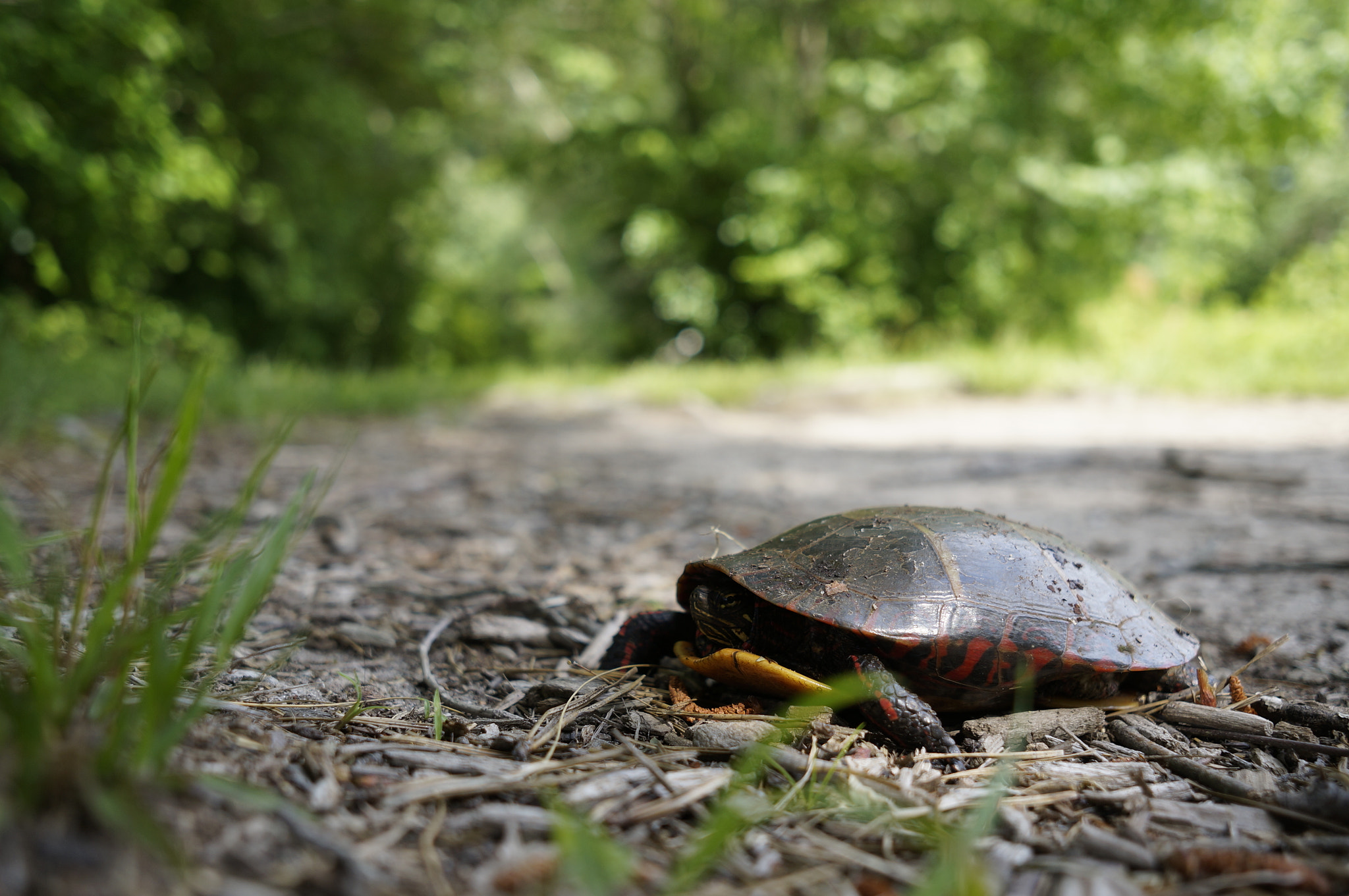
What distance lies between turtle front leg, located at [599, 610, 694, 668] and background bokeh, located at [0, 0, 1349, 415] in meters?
6.61

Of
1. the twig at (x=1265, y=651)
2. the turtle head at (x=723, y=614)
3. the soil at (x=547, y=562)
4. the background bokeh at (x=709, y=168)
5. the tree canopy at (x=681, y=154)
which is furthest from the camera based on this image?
the tree canopy at (x=681, y=154)

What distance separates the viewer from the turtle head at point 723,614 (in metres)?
1.63

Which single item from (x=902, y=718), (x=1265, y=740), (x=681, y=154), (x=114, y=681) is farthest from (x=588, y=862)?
(x=681, y=154)

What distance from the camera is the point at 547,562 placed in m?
2.75

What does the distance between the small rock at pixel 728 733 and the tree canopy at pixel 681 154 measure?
7860 mm

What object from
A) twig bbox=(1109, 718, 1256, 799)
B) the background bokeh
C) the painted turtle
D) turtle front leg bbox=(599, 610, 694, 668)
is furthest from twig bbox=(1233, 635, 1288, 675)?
the background bokeh

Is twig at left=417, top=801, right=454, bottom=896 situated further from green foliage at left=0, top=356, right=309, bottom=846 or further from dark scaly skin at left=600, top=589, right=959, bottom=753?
dark scaly skin at left=600, top=589, right=959, bottom=753

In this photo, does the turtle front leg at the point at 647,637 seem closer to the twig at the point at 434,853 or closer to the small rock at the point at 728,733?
the small rock at the point at 728,733

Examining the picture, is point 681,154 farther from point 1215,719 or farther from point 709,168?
point 1215,719

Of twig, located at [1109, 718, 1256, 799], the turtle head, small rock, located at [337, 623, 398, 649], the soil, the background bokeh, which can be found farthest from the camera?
the background bokeh

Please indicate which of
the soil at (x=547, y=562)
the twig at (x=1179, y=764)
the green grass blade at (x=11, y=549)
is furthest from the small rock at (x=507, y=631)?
the twig at (x=1179, y=764)

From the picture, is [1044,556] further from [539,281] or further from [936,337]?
[539,281]

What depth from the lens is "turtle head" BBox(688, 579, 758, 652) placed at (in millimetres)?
1633

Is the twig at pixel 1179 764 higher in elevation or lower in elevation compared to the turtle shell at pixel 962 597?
lower
